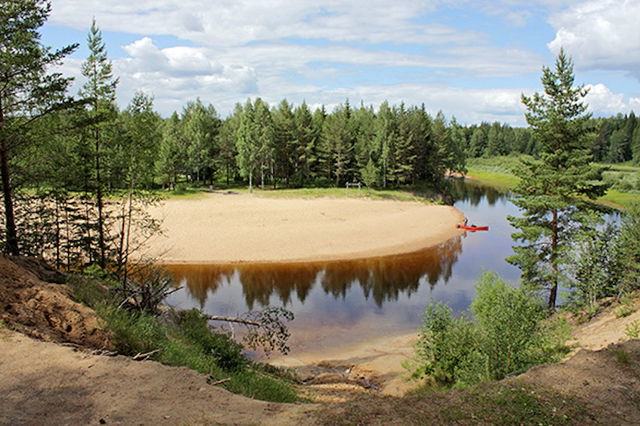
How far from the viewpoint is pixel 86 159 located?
18031 mm

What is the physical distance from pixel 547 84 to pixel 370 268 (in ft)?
56.4

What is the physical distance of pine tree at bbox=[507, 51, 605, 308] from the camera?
822 inches

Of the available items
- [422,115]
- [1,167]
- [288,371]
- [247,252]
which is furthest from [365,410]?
[422,115]

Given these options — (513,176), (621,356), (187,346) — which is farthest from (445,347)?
(513,176)

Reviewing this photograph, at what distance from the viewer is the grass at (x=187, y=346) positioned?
33.8ft

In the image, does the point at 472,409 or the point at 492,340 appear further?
the point at 492,340

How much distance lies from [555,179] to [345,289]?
14.0 meters

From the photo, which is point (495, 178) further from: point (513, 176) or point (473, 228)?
point (473, 228)

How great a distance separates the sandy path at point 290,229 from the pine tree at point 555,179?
15.4 metres

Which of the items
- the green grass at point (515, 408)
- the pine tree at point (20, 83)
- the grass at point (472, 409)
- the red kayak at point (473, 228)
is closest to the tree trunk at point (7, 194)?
the pine tree at point (20, 83)

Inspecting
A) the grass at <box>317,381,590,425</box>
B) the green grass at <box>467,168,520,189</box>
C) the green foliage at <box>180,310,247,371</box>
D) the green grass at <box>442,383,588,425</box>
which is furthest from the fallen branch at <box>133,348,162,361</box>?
the green grass at <box>467,168,520,189</box>

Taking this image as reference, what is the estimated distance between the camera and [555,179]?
2109 cm

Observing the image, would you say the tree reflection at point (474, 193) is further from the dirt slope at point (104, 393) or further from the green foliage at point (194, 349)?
the dirt slope at point (104, 393)

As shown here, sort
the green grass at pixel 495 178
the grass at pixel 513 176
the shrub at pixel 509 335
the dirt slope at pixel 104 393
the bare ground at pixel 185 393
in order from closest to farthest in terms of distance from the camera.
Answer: the dirt slope at pixel 104 393 < the bare ground at pixel 185 393 < the shrub at pixel 509 335 < the grass at pixel 513 176 < the green grass at pixel 495 178
